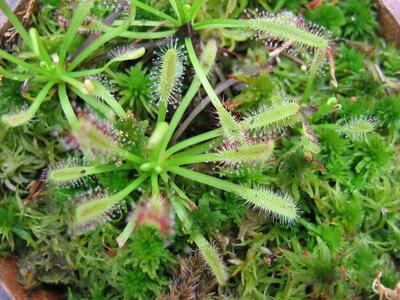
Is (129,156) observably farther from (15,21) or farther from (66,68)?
(15,21)

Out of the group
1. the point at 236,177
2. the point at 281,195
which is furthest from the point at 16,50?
the point at 281,195

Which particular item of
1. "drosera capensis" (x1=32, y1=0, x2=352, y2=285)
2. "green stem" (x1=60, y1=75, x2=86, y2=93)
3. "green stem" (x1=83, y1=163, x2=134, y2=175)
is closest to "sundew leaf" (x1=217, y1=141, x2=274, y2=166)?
"drosera capensis" (x1=32, y1=0, x2=352, y2=285)

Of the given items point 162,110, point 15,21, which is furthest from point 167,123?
point 15,21

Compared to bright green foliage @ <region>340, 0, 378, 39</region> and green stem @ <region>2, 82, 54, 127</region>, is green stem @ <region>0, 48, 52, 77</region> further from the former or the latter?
bright green foliage @ <region>340, 0, 378, 39</region>

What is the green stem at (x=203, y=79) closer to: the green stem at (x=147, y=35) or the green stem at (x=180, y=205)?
the green stem at (x=147, y=35)

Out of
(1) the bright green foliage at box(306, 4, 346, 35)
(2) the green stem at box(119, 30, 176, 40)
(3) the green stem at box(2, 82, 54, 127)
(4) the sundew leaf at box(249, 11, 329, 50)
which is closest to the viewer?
(3) the green stem at box(2, 82, 54, 127)

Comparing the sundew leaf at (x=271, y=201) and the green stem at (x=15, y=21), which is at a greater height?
the green stem at (x=15, y=21)

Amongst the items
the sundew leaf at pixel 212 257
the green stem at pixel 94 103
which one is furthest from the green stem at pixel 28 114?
the sundew leaf at pixel 212 257

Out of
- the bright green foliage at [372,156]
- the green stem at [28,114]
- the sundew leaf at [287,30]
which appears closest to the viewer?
the green stem at [28,114]
